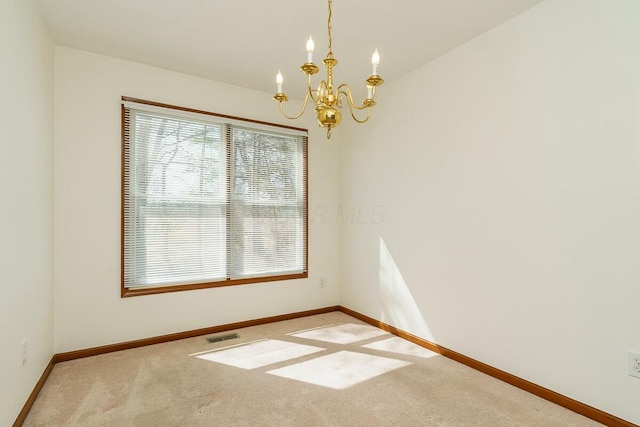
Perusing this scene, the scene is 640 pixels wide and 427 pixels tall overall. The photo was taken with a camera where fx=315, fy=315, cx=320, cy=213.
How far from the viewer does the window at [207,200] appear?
2.97 m

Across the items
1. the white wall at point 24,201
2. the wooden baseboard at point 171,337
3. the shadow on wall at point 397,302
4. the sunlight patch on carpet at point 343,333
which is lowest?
the sunlight patch on carpet at point 343,333

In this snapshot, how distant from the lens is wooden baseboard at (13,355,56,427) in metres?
1.82

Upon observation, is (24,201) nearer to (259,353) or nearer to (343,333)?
(259,353)

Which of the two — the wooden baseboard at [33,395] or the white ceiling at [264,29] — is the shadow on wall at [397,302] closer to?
the white ceiling at [264,29]

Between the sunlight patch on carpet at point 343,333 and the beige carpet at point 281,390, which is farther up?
the beige carpet at point 281,390

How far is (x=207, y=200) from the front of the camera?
3.30m

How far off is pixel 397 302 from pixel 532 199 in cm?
165

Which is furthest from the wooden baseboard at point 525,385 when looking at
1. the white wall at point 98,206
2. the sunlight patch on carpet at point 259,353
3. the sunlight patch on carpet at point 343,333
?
the white wall at point 98,206

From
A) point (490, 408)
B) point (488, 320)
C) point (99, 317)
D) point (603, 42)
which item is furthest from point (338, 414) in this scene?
point (603, 42)

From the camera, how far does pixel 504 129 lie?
93.1 inches

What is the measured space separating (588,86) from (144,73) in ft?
11.6

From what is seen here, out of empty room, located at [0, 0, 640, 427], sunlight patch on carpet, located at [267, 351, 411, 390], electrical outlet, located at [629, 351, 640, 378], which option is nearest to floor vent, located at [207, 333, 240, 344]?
empty room, located at [0, 0, 640, 427]

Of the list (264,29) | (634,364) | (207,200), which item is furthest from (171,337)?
(634,364)

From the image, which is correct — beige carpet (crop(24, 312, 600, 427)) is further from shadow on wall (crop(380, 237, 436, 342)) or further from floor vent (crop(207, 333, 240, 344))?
shadow on wall (crop(380, 237, 436, 342))
